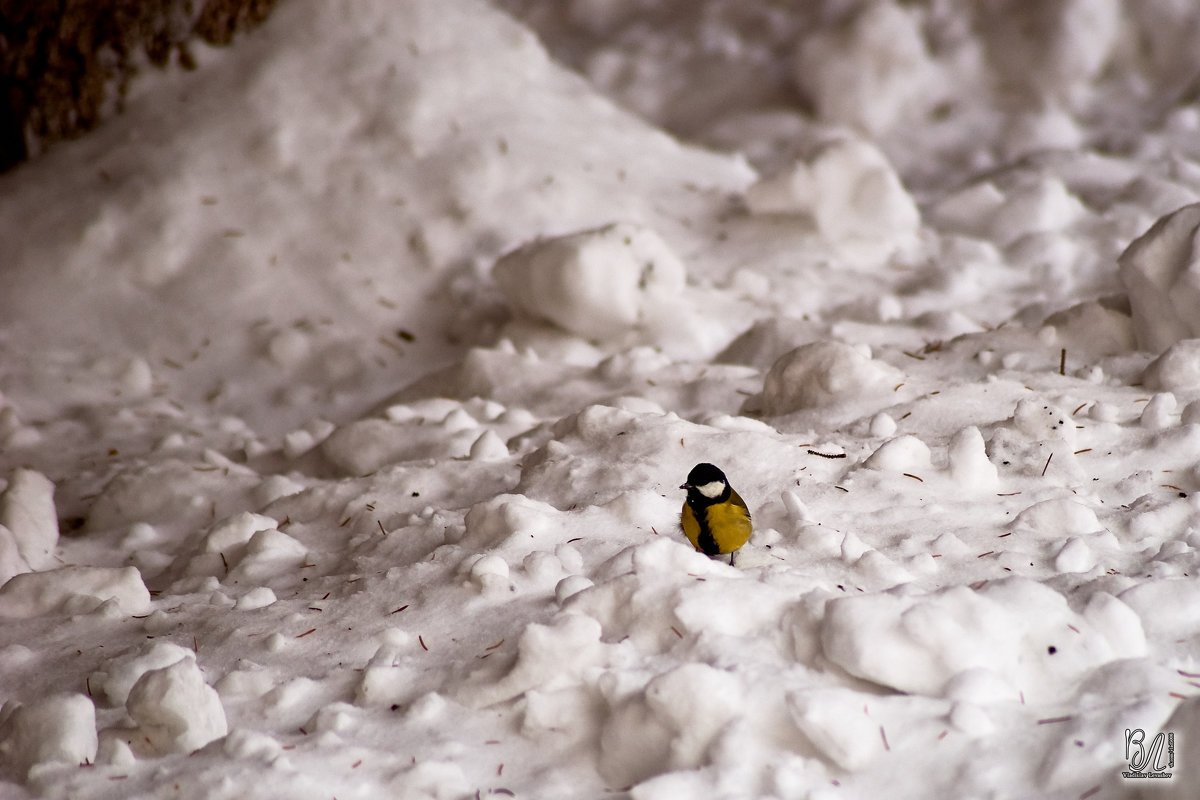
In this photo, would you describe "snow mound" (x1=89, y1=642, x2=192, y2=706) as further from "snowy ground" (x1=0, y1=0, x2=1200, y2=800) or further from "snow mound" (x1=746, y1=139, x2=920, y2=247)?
"snow mound" (x1=746, y1=139, x2=920, y2=247)

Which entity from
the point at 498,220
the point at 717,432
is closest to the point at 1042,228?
the point at 498,220

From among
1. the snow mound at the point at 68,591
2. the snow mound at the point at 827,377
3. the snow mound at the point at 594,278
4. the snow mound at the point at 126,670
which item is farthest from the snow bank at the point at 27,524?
the snow mound at the point at 827,377

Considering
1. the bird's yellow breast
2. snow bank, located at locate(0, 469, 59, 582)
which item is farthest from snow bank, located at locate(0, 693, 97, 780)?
the bird's yellow breast

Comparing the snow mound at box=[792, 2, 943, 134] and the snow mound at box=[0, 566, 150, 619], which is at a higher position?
the snow mound at box=[792, 2, 943, 134]

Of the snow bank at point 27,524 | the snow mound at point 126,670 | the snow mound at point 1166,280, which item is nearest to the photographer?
the snow mound at point 126,670

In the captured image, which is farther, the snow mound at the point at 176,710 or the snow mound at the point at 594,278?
the snow mound at the point at 594,278

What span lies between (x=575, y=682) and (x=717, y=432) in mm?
849

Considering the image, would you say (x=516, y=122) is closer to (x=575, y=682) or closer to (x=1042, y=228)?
(x=1042, y=228)

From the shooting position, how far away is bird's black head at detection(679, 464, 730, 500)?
1.69 m

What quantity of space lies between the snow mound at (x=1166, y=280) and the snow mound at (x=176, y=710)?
88.0 inches

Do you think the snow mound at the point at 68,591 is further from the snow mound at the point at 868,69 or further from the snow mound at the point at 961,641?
the snow mound at the point at 868,69

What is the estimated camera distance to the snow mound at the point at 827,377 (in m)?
2.42

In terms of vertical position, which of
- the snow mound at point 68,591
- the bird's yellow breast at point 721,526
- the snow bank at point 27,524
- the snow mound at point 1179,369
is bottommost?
the snow bank at point 27,524

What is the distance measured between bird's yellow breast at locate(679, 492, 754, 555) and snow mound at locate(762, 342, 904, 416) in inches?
31.8
